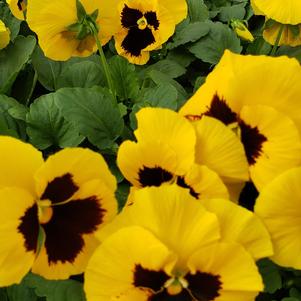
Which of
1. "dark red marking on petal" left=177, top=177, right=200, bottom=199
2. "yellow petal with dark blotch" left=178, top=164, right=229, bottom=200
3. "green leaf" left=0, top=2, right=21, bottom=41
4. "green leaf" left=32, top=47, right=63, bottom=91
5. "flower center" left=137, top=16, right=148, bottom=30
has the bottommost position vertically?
"green leaf" left=0, top=2, right=21, bottom=41

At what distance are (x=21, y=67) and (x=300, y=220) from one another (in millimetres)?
746

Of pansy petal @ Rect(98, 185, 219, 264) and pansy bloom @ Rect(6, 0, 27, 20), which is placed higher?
pansy petal @ Rect(98, 185, 219, 264)

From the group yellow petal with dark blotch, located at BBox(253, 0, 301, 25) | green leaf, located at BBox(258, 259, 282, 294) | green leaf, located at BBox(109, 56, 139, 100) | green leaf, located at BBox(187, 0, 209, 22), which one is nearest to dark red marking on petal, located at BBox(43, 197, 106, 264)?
green leaf, located at BBox(258, 259, 282, 294)

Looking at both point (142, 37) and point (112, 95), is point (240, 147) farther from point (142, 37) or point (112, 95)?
point (142, 37)

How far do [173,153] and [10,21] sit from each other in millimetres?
880

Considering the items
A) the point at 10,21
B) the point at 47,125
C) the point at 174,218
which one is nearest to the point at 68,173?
the point at 174,218

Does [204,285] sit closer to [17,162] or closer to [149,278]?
[149,278]

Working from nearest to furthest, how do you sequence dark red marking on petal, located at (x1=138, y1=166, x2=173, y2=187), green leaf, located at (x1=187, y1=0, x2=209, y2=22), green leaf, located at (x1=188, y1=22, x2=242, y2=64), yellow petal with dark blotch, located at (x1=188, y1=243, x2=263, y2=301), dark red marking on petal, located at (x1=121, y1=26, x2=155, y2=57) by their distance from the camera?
yellow petal with dark blotch, located at (x1=188, y1=243, x2=263, y2=301)
dark red marking on petal, located at (x1=138, y1=166, x2=173, y2=187)
dark red marking on petal, located at (x1=121, y1=26, x2=155, y2=57)
green leaf, located at (x1=188, y1=22, x2=242, y2=64)
green leaf, located at (x1=187, y1=0, x2=209, y2=22)

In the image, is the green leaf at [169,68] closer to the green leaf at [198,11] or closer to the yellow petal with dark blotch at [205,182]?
the green leaf at [198,11]

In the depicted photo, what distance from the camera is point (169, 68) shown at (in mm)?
1295

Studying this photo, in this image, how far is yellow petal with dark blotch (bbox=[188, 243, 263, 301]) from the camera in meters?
0.65

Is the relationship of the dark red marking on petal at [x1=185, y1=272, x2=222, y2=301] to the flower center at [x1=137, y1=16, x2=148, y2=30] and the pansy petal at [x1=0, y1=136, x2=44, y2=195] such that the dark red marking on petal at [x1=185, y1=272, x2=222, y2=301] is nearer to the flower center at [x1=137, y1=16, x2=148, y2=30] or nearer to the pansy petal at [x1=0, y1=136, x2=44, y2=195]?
the pansy petal at [x1=0, y1=136, x2=44, y2=195]

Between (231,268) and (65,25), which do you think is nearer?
(231,268)

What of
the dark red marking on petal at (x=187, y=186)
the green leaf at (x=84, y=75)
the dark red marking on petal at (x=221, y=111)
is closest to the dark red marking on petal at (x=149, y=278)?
the dark red marking on petal at (x=187, y=186)
